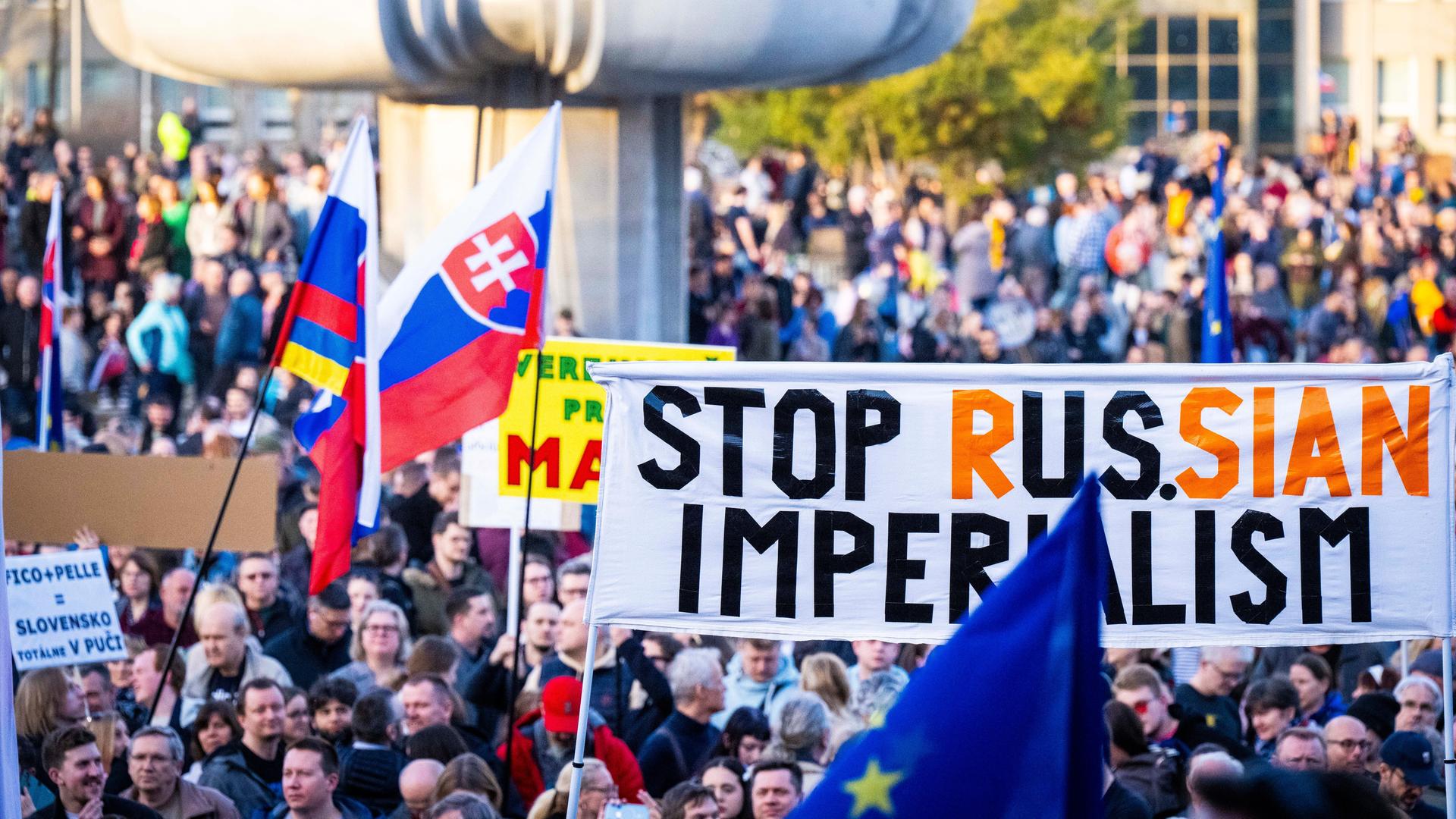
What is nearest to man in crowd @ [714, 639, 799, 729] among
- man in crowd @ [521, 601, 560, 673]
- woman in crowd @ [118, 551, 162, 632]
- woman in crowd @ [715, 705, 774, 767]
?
man in crowd @ [521, 601, 560, 673]

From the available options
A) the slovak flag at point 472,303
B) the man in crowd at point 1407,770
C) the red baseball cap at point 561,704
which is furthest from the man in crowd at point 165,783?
the man in crowd at point 1407,770

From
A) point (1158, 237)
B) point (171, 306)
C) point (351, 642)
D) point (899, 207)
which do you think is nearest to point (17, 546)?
point (351, 642)

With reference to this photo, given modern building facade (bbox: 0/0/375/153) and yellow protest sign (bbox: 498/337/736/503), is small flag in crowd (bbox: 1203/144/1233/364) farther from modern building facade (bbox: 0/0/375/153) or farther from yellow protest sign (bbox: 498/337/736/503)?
modern building facade (bbox: 0/0/375/153)

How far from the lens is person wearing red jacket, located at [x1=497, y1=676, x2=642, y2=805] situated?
7711 mm

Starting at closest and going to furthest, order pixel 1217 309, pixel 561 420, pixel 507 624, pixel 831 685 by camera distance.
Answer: pixel 831 685, pixel 561 420, pixel 507 624, pixel 1217 309

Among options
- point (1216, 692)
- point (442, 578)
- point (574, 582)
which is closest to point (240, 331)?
point (442, 578)

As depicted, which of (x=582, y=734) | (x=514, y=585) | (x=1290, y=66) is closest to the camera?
(x=582, y=734)

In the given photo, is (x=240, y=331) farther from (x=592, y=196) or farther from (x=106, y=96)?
(x=106, y=96)

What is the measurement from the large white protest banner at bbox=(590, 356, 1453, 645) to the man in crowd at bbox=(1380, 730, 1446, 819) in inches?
50.5

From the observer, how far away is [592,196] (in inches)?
663

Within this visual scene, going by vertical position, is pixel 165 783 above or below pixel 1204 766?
below

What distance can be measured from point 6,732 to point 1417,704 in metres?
4.68

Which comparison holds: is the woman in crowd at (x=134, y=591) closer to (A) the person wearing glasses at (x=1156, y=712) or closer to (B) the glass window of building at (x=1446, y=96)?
(A) the person wearing glasses at (x=1156, y=712)

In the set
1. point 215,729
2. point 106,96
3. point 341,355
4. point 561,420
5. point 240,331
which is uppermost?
point 106,96
